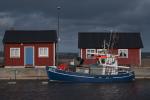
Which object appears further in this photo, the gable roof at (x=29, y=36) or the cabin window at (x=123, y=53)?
the cabin window at (x=123, y=53)

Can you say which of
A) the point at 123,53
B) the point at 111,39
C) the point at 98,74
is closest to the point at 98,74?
the point at 98,74

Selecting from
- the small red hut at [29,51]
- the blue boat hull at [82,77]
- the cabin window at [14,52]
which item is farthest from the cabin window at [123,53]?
the cabin window at [14,52]

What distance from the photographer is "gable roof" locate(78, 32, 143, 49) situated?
63969mm

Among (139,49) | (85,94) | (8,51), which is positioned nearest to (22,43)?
(8,51)

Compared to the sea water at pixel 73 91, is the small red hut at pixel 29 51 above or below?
above

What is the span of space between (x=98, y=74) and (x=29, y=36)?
1128 cm

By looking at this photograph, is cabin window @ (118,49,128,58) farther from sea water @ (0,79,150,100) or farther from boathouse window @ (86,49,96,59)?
sea water @ (0,79,150,100)

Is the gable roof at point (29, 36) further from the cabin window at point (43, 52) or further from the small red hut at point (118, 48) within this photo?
the small red hut at point (118, 48)

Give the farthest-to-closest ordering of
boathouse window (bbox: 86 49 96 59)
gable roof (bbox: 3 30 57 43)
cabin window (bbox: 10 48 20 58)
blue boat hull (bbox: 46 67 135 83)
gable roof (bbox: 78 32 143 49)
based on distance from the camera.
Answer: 1. gable roof (bbox: 78 32 143 49)
2. boathouse window (bbox: 86 49 96 59)
3. gable roof (bbox: 3 30 57 43)
4. cabin window (bbox: 10 48 20 58)
5. blue boat hull (bbox: 46 67 135 83)

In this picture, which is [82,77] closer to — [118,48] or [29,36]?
[118,48]

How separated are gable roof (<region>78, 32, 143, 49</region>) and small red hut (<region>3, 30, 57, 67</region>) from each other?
4448 millimetres

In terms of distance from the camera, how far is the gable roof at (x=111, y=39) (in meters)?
64.0

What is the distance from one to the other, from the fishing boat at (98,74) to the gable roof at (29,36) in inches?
278

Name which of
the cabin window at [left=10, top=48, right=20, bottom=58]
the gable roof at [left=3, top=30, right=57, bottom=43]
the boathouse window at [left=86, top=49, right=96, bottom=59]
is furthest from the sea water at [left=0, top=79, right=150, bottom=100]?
the boathouse window at [left=86, top=49, right=96, bottom=59]
